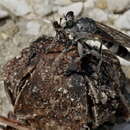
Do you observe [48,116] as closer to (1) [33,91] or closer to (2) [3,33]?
(1) [33,91]

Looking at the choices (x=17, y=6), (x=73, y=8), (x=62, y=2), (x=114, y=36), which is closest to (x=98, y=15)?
(x=73, y=8)

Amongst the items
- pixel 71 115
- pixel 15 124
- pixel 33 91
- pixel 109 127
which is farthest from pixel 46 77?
pixel 109 127

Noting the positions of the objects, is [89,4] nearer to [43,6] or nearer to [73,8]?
[73,8]

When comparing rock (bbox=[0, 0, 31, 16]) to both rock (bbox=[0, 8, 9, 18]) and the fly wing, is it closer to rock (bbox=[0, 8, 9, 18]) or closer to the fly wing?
rock (bbox=[0, 8, 9, 18])

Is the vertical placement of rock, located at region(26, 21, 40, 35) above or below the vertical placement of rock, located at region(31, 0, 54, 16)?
below

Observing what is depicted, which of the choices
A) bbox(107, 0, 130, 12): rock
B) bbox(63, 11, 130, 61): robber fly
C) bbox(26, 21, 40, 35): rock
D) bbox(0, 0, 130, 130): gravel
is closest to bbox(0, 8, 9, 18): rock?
bbox(0, 0, 130, 130): gravel

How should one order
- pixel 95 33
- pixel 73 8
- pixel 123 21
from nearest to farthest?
pixel 95 33 → pixel 123 21 → pixel 73 8
